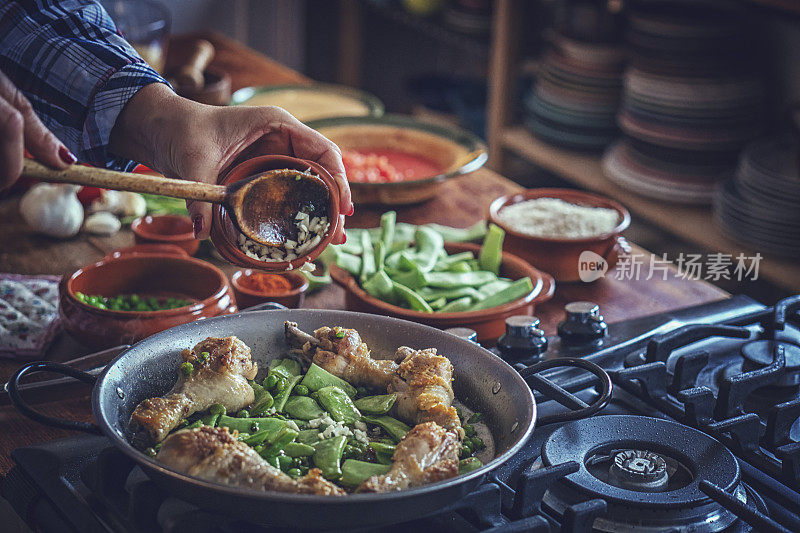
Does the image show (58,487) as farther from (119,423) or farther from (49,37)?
(49,37)

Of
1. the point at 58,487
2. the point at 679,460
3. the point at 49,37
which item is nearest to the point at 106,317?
the point at 58,487

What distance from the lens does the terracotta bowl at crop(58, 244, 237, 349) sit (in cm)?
149

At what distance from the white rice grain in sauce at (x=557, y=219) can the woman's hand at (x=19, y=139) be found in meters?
0.95

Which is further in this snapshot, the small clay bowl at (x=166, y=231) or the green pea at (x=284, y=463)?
the small clay bowl at (x=166, y=231)

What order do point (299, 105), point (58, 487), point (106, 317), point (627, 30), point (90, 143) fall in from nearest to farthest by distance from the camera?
point (58, 487)
point (106, 317)
point (90, 143)
point (299, 105)
point (627, 30)

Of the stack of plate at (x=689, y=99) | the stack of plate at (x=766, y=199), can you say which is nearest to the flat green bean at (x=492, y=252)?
the stack of plate at (x=766, y=199)

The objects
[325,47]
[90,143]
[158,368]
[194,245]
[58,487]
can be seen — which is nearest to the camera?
[58,487]

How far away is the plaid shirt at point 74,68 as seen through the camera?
159 cm

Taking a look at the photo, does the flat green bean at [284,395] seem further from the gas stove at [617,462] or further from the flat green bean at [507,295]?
the flat green bean at [507,295]

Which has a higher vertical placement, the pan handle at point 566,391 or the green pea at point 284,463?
the pan handle at point 566,391

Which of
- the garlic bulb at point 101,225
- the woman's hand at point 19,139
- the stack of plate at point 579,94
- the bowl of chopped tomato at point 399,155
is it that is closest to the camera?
the woman's hand at point 19,139

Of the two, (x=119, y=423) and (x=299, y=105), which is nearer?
(x=119, y=423)

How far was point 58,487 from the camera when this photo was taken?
1.10 m

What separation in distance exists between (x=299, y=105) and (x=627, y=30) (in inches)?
52.2
